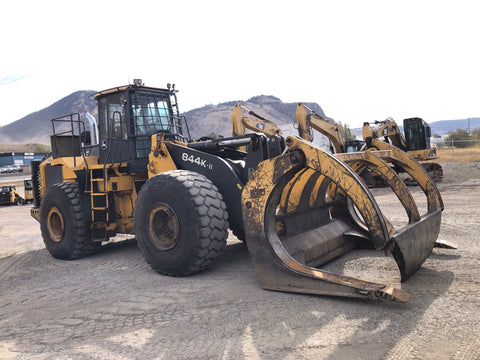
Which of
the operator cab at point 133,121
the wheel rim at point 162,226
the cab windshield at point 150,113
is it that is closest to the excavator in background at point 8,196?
the operator cab at point 133,121

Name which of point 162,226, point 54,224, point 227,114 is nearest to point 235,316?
point 162,226

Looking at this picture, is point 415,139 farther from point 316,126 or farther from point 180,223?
point 180,223

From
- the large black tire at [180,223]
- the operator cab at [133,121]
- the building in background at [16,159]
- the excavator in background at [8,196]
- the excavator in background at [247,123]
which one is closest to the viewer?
the large black tire at [180,223]

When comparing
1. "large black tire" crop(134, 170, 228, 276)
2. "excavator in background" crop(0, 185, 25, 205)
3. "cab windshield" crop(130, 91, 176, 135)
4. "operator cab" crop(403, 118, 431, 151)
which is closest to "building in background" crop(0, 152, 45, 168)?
"excavator in background" crop(0, 185, 25, 205)

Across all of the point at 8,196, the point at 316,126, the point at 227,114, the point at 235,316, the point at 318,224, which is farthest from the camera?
the point at 227,114

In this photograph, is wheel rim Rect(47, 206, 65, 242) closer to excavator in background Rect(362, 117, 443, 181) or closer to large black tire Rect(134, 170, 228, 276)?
large black tire Rect(134, 170, 228, 276)

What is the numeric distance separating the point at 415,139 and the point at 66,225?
1573 cm

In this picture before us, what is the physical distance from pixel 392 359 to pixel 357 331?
460 millimetres

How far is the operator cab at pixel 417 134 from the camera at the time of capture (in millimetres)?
18438


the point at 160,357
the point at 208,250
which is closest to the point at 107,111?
the point at 208,250

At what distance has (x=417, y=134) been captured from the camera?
1853 cm

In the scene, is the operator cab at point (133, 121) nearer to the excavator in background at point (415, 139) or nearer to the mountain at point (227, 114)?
the excavator in background at point (415, 139)

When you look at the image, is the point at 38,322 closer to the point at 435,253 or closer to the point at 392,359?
the point at 392,359

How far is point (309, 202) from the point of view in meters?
5.59
